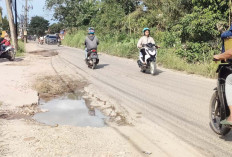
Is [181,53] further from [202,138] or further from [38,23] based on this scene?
[38,23]

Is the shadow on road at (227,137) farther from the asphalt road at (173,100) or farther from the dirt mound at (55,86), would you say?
the dirt mound at (55,86)

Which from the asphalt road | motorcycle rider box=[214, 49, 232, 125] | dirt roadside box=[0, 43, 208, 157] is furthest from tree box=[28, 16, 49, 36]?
motorcycle rider box=[214, 49, 232, 125]

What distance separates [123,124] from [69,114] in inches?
53.3

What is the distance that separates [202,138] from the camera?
14.0ft

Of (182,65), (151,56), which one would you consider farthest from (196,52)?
(151,56)

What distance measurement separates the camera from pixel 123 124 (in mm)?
4969

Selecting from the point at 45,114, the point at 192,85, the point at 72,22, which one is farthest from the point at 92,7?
the point at 45,114

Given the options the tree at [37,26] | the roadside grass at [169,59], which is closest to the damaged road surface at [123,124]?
the roadside grass at [169,59]

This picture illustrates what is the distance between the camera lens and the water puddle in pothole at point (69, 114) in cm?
523

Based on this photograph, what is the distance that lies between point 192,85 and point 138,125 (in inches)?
159

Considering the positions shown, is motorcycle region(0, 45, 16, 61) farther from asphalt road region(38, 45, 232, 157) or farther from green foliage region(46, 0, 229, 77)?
green foliage region(46, 0, 229, 77)

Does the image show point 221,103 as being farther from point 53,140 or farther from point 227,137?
point 53,140

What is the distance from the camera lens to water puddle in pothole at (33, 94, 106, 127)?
5.23 meters

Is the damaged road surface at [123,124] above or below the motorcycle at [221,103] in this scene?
below
